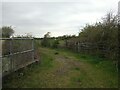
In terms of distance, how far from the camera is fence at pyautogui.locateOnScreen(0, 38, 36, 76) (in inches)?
431

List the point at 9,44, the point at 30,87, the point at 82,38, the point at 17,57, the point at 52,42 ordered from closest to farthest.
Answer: the point at 30,87, the point at 9,44, the point at 17,57, the point at 82,38, the point at 52,42

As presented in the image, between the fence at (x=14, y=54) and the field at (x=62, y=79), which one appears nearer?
the field at (x=62, y=79)

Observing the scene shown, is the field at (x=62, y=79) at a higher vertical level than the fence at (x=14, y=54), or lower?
lower

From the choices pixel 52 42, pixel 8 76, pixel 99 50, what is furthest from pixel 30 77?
pixel 52 42

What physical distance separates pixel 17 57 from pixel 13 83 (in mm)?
2708

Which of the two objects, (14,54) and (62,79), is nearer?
(62,79)

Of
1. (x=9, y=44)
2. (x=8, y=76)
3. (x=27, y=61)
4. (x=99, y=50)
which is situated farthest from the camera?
(x=99, y=50)

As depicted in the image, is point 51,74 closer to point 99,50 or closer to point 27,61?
point 27,61

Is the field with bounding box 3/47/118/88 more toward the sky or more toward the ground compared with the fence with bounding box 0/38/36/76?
more toward the ground

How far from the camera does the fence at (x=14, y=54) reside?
10.9 meters

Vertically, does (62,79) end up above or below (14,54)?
below

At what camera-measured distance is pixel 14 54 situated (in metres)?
12.2

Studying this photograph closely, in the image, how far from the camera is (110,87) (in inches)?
407

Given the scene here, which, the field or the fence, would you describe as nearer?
the field
